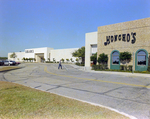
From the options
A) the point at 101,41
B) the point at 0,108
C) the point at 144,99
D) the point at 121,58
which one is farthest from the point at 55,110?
the point at 101,41

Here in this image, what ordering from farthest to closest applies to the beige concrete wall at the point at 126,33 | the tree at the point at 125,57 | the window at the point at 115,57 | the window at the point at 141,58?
1. the window at the point at 115,57
2. the tree at the point at 125,57
3. the window at the point at 141,58
4. the beige concrete wall at the point at 126,33

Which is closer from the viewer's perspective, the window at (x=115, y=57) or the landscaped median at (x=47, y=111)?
the landscaped median at (x=47, y=111)

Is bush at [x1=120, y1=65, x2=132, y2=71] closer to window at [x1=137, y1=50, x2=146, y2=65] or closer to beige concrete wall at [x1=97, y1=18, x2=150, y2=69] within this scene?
beige concrete wall at [x1=97, y1=18, x2=150, y2=69]

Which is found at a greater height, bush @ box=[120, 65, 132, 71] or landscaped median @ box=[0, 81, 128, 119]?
bush @ box=[120, 65, 132, 71]

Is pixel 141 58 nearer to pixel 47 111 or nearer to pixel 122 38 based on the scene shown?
pixel 122 38

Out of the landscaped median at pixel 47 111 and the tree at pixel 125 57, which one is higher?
the tree at pixel 125 57

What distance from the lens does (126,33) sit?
21.4m

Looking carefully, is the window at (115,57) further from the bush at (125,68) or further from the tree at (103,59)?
the bush at (125,68)

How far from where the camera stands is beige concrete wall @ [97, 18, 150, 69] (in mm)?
19578

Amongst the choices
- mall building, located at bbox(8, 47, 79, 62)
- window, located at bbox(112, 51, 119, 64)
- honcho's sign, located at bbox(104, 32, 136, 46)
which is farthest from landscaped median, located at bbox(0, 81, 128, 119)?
mall building, located at bbox(8, 47, 79, 62)

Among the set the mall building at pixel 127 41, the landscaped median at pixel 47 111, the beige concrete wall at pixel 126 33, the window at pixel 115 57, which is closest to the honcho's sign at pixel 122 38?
the mall building at pixel 127 41

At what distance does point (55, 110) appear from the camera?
448cm

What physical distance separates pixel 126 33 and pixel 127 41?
1250 mm

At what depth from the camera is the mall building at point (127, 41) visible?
19.6 m
